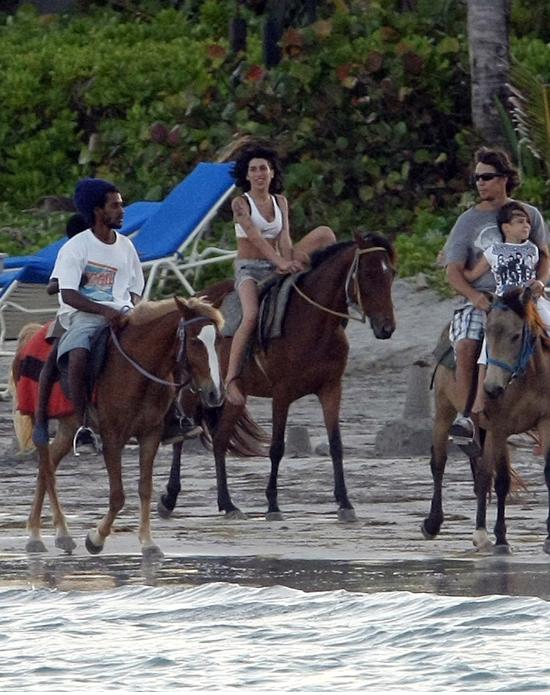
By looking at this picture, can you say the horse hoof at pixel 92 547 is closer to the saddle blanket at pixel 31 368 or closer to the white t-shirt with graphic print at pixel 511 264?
the saddle blanket at pixel 31 368

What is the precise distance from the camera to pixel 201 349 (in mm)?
11633

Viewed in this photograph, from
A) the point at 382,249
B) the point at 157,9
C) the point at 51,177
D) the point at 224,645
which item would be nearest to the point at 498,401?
the point at 382,249

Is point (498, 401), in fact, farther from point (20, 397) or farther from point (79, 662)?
point (79, 662)

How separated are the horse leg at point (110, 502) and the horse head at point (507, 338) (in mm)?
1947

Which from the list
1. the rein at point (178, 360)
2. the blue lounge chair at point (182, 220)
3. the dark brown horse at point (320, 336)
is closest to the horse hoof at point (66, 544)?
the rein at point (178, 360)

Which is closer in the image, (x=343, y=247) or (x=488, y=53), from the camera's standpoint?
(x=343, y=247)

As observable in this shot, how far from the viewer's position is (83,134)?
28047mm

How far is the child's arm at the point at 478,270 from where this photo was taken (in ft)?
39.8

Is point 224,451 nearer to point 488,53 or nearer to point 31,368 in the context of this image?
point 31,368

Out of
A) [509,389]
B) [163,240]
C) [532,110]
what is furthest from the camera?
[532,110]

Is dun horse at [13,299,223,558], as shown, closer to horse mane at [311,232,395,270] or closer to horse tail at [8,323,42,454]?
horse tail at [8,323,42,454]

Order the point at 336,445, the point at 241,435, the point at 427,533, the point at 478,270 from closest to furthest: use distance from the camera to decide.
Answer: the point at 478,270 < the point at 427,533 < the point at 336,445 < the point at 241,435

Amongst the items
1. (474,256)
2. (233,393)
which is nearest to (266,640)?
(474,256)

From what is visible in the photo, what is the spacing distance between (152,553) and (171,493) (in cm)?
233
